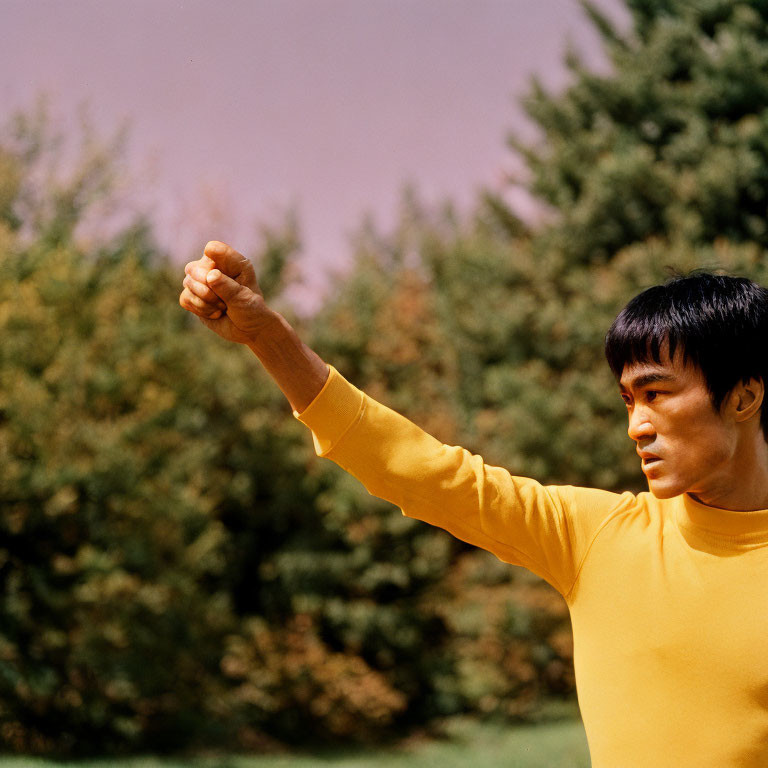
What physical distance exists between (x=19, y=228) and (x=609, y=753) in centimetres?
1226

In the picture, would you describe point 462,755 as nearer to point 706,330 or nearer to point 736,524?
point 736,524

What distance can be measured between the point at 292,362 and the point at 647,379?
62 cm

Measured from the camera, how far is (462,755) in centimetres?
1089

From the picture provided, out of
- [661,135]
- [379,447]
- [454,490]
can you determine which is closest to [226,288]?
→ [379,447]

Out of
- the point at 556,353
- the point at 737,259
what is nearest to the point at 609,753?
the point at 737,259

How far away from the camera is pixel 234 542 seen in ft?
40.8

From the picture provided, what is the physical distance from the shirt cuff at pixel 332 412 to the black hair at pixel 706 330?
0.49m

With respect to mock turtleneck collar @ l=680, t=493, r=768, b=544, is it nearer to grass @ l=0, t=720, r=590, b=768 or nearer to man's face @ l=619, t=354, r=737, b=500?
man's face @ l=619, t=354, r=737, b=500

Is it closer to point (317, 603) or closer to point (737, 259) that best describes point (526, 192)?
point (737, 259)

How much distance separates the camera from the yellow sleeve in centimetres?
150

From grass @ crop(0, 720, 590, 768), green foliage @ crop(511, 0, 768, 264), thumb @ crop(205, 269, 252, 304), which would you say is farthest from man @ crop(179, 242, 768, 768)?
green foliage @ crop(511, 0, 768, 264)

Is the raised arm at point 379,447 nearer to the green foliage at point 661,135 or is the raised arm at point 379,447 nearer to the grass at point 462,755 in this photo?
the grass at point 462,755

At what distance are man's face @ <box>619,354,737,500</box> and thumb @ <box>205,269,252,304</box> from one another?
713mm

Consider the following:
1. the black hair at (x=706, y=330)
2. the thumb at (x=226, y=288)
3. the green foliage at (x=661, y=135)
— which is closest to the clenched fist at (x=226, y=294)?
the thumb at (x=226, y=288)
